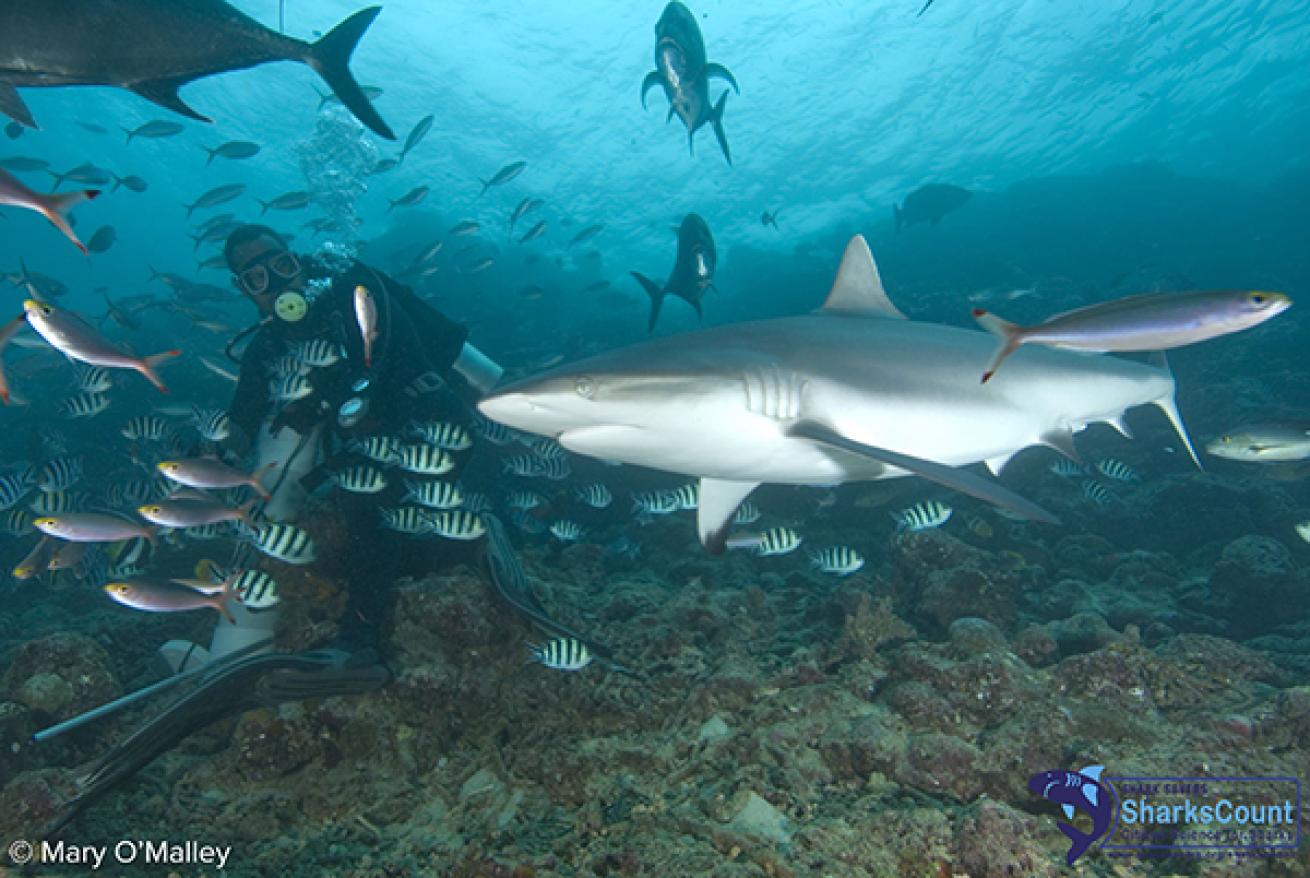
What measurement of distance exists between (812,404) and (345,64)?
3485 millimetres

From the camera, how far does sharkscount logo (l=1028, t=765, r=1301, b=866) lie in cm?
228

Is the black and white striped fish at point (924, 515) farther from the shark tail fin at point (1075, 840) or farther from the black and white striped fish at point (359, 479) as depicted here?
the black and white striped fish at point (359, 479)

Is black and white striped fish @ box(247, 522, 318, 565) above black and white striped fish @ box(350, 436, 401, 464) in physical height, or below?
below

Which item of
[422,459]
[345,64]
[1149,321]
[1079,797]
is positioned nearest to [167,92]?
[345,64]

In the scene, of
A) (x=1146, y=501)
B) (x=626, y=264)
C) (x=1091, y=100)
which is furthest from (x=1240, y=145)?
(x=1146, y=501)

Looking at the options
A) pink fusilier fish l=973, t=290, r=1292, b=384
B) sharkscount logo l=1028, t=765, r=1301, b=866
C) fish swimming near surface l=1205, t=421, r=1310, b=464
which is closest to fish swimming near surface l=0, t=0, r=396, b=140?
pink fusilier fish l=973, t=290, r=1292, b=384

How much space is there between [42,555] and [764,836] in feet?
24.8

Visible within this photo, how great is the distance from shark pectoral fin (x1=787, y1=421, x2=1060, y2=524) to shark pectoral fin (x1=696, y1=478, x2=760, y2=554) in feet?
3.59

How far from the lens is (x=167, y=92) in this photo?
9.66 feet

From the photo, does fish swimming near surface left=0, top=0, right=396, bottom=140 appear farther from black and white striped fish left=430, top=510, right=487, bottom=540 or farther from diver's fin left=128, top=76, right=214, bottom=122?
black and white striped fish left=430, top=510, right=487, bottom=540

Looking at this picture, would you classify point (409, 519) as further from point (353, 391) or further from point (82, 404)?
point (82, 404)

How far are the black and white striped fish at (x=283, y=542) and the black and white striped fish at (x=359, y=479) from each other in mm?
692

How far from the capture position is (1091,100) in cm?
4069

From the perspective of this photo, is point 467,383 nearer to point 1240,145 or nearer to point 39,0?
point 39,0
